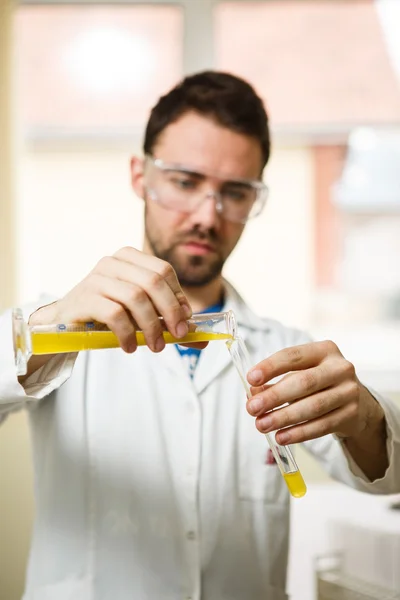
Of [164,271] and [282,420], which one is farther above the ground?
[164,271]

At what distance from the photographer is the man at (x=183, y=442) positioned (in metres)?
1.00

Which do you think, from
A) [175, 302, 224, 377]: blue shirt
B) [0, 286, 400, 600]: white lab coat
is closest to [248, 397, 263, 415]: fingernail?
[0, 286, 400, 600]: white lab coat

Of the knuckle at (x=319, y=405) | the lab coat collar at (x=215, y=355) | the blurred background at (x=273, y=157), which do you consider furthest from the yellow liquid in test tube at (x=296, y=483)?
the blurred background at (x=273, y=157)

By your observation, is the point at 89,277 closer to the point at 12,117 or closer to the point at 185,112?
the point at 185,112

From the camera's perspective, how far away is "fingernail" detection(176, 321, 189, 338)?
0.63 meters

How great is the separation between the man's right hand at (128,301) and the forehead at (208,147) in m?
0.47

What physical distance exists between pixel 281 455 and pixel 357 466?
34 cm

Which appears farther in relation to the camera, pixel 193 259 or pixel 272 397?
pixel 193 259

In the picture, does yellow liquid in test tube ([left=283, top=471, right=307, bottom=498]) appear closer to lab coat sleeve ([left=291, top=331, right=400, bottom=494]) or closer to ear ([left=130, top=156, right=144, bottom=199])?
lab coat sleeve ([left=291, top=331, right=400, bottom=494])

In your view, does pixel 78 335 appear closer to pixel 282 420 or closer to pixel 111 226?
pixel 282 420

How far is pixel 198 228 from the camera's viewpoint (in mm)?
1110

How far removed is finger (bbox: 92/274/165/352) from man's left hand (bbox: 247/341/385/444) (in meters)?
0.10

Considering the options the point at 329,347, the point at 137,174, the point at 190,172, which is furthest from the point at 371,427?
the point at 137,174

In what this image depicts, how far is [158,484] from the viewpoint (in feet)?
3.43
